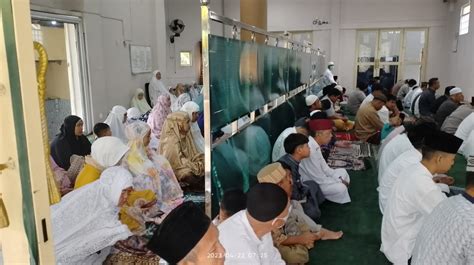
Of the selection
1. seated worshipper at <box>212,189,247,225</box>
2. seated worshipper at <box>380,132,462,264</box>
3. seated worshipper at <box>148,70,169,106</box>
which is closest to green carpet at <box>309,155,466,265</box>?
seated worshipper at <box>380,132,462,264</box>

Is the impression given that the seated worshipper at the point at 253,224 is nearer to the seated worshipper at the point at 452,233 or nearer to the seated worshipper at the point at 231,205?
the seated worshipper at the point at 231,205

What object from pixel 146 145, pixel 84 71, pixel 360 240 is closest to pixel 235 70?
pixel 146 145

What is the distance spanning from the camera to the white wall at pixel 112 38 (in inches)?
260

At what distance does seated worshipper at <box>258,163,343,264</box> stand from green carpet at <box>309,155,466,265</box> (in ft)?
0.28

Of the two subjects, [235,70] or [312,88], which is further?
[312,88]

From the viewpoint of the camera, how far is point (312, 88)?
9.16 m

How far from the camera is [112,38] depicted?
7445 mm

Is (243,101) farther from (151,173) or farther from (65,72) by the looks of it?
(65,72)

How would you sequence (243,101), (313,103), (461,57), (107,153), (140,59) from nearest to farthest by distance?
(107,153)
(243,101)
(313,103)
(140,59)
(461,57)

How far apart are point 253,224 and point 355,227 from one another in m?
1.92

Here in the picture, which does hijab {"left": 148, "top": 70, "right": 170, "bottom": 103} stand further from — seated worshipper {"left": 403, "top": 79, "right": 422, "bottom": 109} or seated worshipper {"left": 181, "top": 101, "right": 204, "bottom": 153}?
seated worshipper {"left": 403, "top": 79, "right": 422, "bottom": 109}

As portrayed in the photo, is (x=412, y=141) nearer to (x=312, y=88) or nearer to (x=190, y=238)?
(x=190, y=238)

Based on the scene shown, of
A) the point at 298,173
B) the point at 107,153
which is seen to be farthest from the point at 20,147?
the point at 298,173

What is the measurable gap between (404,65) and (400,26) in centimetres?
122
